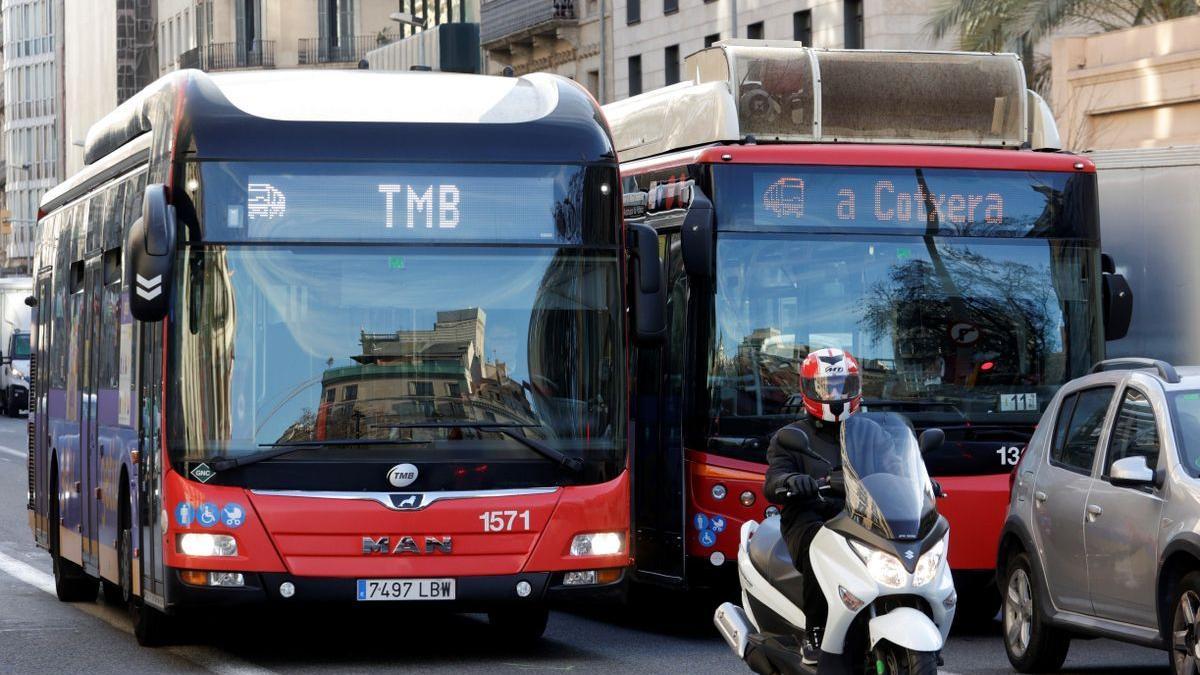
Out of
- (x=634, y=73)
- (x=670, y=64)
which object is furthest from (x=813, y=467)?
(x=634, y=73)

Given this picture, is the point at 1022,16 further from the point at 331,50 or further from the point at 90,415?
the point at 331,50

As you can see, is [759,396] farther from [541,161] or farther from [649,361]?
[541,161]

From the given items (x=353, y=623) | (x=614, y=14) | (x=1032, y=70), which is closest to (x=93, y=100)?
(x=614, y=14)

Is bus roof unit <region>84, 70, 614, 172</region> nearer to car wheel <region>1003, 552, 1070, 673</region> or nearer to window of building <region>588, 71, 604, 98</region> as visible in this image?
car wheel <region>1003, 552, 1070, 673</region>

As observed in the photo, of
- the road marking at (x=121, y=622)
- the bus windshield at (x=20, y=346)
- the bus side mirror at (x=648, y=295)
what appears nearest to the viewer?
the road marking at (x=121, y=622)

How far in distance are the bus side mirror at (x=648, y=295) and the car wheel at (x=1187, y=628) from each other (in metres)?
3.04

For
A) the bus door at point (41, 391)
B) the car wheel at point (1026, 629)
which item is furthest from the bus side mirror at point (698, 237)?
the bus door at point (41, 391)

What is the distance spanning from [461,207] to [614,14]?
4619 centimetres

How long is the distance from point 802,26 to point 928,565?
1605 inches

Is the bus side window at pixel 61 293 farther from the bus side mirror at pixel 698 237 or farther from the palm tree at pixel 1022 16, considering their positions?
the palm tree at pixel 1022 16

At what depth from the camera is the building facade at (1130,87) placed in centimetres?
3177

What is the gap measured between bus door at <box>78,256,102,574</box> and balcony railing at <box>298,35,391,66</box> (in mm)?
62620

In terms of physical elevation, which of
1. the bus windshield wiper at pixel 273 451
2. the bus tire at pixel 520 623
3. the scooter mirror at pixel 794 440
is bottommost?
the bus tire at pixel 520 623

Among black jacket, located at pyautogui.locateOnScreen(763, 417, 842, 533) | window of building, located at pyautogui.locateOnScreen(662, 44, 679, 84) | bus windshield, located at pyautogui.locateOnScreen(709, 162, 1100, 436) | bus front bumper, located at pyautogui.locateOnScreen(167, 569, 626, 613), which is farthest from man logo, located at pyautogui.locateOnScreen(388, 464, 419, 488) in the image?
window of building, located at pyautogui.locateOnScreen(662, 44, 679, 84)
